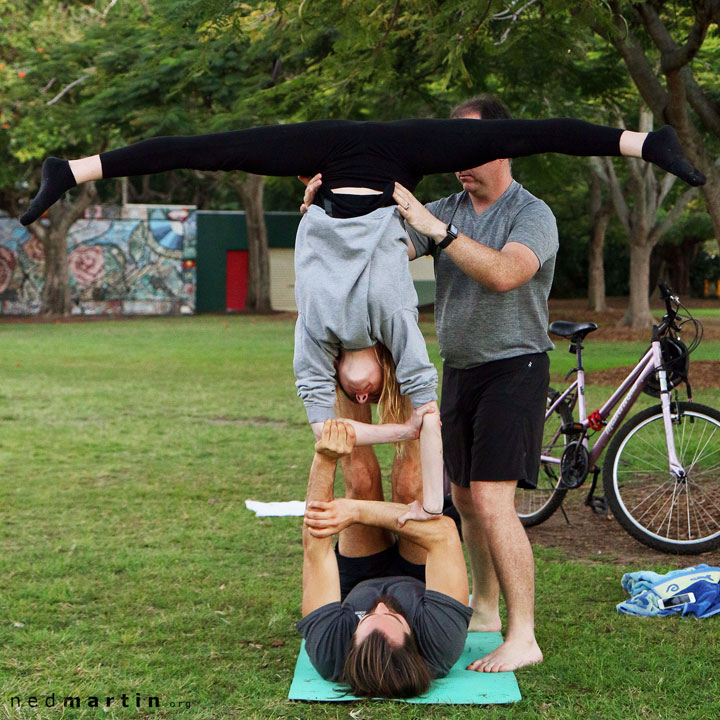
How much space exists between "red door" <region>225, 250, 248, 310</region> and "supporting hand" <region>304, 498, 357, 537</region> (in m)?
33.2

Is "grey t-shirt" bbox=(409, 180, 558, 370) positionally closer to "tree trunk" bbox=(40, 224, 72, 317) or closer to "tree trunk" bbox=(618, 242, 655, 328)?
"tree trunk" bbox=(618, 242, 655, 328)

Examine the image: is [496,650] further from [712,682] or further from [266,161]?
[266,161]

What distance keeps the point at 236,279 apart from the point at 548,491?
31.3 metres

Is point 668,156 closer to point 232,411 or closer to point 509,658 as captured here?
point 509,658

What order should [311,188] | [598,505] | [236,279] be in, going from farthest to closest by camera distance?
1. [236,279]
2. [598,505]
3. [311,188]

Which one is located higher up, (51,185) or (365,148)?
(365,148)

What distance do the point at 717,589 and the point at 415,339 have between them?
2136mm

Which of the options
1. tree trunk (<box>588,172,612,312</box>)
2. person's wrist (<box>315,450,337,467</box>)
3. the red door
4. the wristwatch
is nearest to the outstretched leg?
the wristwatch

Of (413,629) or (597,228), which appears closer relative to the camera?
(413,629)

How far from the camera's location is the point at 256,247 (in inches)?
1331

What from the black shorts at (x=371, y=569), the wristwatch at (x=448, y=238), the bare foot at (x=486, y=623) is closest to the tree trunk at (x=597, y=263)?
the bare foot at (x=486, y=623)

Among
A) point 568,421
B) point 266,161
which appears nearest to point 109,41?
point 568,421

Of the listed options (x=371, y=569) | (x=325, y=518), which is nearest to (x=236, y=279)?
(x=371, y=569)

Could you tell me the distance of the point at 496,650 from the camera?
4.22m
